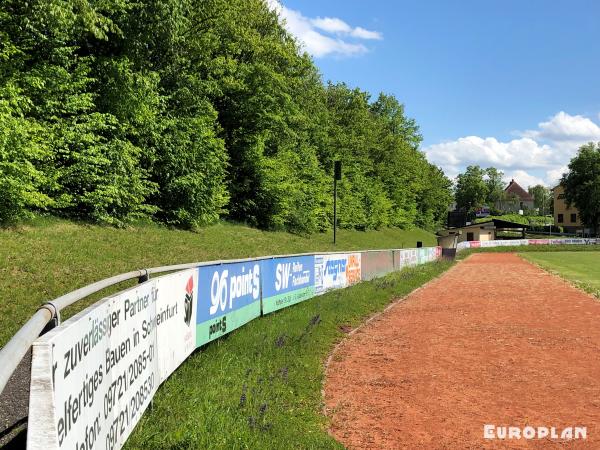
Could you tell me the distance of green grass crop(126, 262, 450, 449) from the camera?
4879 millimetres

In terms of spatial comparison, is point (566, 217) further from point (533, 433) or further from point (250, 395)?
point (250, 395)

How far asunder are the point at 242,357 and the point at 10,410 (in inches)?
Answer: 126

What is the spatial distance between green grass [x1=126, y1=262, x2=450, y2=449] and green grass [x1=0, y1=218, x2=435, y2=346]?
12.3 ft

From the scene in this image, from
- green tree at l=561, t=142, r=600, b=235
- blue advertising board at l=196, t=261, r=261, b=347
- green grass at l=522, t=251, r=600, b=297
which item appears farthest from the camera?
green tree at l=561, t=142, r=600, b=235

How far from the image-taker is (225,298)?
8695 mm

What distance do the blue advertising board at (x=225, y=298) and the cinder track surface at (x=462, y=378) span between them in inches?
76.6

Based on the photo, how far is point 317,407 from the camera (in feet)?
21.3

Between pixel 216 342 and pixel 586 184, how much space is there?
4609 inches

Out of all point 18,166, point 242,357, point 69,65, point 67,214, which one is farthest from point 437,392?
point 69,65

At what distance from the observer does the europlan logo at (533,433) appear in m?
5.59

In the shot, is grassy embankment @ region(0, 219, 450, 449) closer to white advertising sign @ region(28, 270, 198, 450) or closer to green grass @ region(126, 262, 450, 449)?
green grass @ region(126, 262, 450, 449)

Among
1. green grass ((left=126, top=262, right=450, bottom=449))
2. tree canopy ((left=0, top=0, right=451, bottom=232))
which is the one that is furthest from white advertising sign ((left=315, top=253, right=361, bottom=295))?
tree canopy ((left=0, top=0, right=451, bottom=232))

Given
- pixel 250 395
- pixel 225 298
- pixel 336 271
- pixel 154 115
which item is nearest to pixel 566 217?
pixel 336 271

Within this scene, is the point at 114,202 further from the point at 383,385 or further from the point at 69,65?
the point at 383,385
